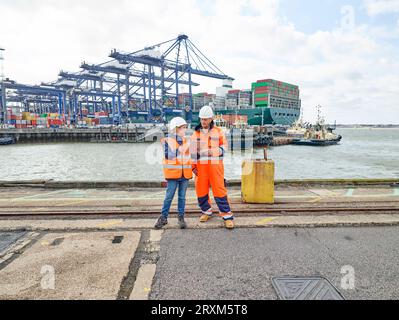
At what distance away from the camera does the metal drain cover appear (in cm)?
233

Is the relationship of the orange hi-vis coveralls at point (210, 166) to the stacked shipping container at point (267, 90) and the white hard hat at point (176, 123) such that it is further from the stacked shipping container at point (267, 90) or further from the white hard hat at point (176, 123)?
the stacked shipping container at point (267, 90)

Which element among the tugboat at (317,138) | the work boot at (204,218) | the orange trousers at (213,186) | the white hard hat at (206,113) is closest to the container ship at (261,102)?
the tugboat at (317,138)

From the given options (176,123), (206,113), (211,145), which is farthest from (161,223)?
(206,113)

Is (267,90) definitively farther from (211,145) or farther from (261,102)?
(211,145)

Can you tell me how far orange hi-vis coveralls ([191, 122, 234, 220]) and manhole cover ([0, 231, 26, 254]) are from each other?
2866 mm

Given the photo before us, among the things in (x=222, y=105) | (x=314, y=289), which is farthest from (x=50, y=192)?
(x=222, y=105)

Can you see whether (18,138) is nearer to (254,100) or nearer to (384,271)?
(384,271)

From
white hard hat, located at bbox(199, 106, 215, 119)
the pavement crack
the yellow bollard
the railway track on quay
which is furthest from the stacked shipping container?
the pavement crack

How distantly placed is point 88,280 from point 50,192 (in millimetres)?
Answer: 5112

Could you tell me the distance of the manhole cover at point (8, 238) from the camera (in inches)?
132

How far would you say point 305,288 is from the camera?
2.46 meters

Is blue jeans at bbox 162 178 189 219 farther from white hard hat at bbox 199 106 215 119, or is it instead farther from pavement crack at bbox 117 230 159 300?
white hard hat at bbox 199 106 215 119

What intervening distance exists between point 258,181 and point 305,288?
288cm

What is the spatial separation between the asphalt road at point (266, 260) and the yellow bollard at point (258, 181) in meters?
1.36
